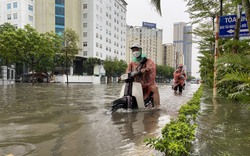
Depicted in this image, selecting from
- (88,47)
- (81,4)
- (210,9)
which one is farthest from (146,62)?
(81,4)

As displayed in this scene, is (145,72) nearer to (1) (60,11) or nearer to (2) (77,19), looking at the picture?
(1) (60,11)

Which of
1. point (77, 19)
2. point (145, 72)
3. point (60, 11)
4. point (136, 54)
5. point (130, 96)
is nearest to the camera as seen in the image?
A: point (130, 96)

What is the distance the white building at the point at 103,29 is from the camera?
51656 millimetres

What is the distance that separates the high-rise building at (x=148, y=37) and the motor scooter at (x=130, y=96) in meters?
89.8

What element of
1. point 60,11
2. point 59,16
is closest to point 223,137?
point 59,16

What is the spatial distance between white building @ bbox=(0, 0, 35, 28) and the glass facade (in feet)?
15.9

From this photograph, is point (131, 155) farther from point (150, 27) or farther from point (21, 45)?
point (150, 27)

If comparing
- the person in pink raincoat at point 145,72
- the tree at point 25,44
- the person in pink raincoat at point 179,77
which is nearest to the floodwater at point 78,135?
the person in pink raincoat at point 145,72

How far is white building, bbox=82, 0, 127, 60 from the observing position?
51.7 m

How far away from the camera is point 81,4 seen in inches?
2085

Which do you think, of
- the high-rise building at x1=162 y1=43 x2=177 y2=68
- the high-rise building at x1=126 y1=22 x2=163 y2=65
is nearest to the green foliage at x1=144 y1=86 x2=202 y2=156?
the high-rise building at x1=126 y1=22 x2=163 y2=65

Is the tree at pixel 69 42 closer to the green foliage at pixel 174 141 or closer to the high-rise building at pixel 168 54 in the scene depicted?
the green foliage at pixel 174 141

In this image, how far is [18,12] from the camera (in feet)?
151

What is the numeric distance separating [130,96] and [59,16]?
45.3 m
